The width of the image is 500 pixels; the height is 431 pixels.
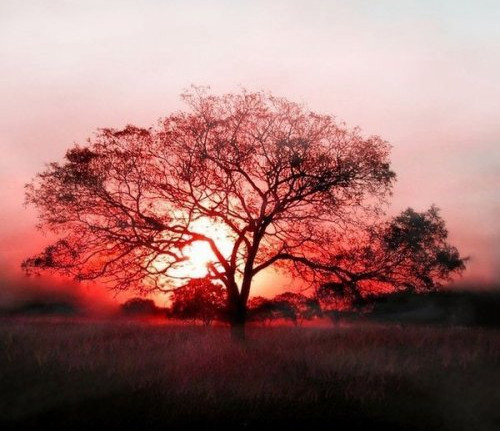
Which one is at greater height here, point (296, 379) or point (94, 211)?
point (94, 211)

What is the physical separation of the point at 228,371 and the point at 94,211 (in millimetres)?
12699

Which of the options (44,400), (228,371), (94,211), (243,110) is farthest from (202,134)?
(44,400)

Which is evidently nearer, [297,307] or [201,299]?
[201,299]

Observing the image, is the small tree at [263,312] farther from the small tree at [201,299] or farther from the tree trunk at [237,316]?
the tree trunk at [237,316]

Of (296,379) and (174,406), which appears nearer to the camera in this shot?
(174,406)

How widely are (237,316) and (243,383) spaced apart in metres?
12.1

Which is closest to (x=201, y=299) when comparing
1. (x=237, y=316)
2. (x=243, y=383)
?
(x=237, y=316)

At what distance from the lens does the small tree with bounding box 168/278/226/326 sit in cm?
2852

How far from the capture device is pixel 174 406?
15.3 metres

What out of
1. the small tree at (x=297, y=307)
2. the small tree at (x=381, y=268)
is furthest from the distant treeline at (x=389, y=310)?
the small tree at (x=381, y=268)

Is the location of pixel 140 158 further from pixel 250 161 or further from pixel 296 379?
pixel 296 379

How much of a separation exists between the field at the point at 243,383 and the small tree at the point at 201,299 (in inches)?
245

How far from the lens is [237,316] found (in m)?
28.7

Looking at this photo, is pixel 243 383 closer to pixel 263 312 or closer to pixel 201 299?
pixel 201 299
